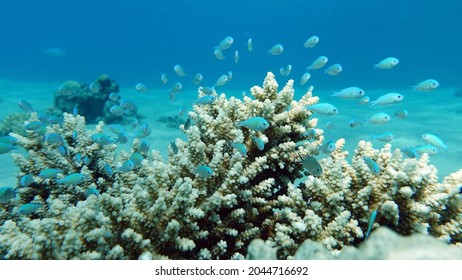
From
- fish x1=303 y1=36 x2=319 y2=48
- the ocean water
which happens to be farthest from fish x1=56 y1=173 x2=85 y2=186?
the ocean water

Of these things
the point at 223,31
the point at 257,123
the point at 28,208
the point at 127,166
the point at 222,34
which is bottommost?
the point at 28,208

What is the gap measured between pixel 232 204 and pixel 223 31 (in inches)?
6546

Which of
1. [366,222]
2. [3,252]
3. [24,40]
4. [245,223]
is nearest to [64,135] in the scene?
[3,252]

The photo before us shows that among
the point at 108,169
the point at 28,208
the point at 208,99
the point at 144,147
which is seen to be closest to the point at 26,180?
the point at 28,208

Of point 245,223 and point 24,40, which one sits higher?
point 24,40

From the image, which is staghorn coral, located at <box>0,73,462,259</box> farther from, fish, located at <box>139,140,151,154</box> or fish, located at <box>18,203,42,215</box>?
fish, located at <box>139,140,151,154</box>

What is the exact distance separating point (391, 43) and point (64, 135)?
141m

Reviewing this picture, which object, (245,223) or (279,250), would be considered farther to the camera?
(245,223)

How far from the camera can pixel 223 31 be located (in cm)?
15912

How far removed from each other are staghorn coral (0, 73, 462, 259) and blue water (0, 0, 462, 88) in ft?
313

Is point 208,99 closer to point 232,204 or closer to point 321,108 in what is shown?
point 321,108
